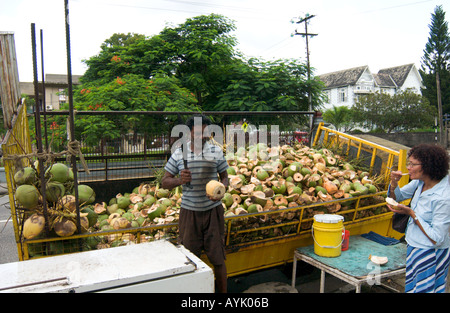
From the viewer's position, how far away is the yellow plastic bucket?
411cm

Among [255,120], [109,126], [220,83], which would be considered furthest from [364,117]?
[109,126]

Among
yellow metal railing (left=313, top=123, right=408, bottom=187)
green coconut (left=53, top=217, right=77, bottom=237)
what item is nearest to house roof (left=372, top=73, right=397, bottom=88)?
yellow metal railing (left=313, top=123, right=408, bottom=187)

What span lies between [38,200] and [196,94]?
13.6m

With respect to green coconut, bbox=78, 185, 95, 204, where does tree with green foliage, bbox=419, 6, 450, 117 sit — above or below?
above

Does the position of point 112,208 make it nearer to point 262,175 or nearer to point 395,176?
point 262,175

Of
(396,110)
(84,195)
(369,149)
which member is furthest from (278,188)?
(396,110)

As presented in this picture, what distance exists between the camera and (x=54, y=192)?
329cm

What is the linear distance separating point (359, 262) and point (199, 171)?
2175 millimetres

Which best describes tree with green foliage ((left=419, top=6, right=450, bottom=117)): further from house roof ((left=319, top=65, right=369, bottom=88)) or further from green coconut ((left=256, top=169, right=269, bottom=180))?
green coconut ((left=256, top=169, right=269, bottom=180))

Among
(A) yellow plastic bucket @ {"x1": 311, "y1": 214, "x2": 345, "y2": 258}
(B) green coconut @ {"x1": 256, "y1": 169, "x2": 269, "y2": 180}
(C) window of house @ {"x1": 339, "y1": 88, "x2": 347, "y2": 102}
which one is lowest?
(A) yellow plastic bucket @ {"x1": 311, "y1": 214, "x2": 345, "y2": 258}

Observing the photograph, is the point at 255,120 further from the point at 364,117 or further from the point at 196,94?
the point at 364,117

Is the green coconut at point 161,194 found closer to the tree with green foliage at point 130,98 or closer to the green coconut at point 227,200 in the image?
the green coconut at point 227,200

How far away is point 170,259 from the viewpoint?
2.48 m

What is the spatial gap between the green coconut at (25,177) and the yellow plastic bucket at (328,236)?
10.0 feet
